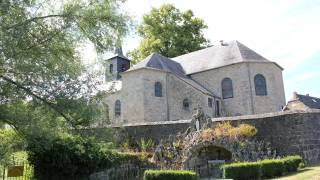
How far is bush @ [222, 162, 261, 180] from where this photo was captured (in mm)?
11641

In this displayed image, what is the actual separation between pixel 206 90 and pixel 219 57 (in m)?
3.29

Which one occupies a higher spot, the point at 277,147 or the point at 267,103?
the point at 267,103

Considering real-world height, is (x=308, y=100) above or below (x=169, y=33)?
below

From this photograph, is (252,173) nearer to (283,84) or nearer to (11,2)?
(11,2)

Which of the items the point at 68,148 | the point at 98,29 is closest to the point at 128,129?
the point at 68,148

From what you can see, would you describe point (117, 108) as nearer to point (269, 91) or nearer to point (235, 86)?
point (235, 86)

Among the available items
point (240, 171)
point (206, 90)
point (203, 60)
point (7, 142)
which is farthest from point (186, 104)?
point (7, 142)

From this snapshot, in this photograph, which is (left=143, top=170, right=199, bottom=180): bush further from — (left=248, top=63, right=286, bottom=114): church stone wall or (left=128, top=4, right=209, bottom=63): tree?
(left=128, top=4, right=209, bottom=63): tree

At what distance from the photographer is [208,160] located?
1541 centimetres

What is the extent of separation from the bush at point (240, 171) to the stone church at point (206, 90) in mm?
14367

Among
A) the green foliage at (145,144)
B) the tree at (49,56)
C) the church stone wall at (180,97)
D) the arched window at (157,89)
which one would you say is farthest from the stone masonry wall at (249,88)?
the tree at (49,56)

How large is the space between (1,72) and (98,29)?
9.93 feet

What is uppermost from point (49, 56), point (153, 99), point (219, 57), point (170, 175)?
point (219, 57)

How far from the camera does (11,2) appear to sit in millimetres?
9086
